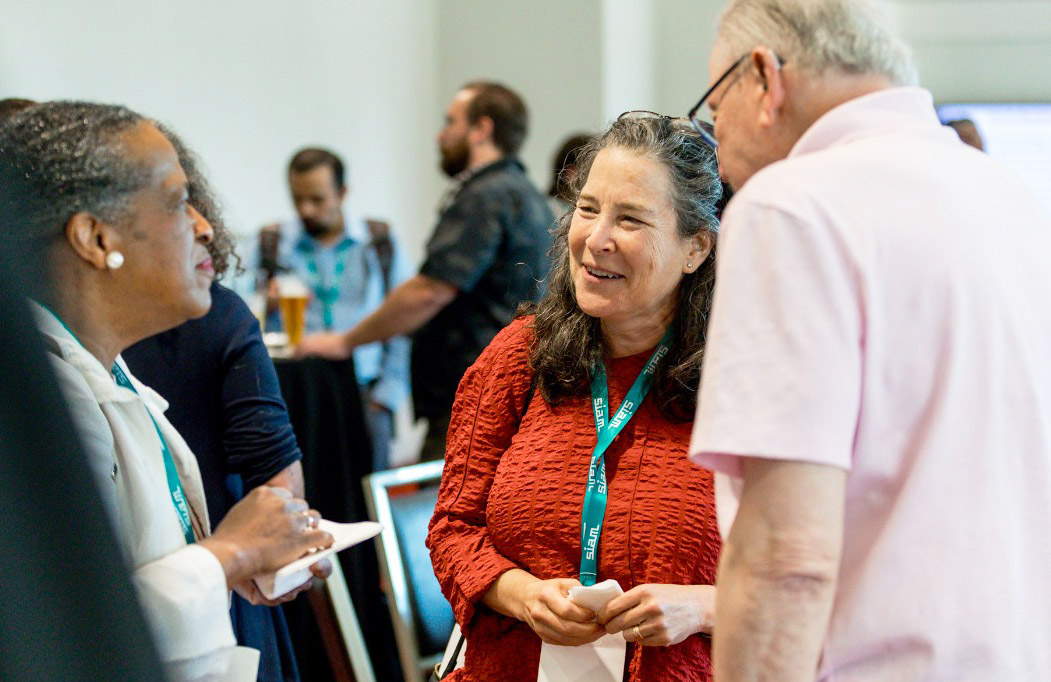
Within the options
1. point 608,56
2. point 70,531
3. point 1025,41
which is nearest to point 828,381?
point 70,531

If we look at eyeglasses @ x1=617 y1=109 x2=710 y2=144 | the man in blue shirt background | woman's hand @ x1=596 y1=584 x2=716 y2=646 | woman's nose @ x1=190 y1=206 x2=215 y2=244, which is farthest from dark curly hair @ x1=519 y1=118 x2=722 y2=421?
the man in blue shirt background

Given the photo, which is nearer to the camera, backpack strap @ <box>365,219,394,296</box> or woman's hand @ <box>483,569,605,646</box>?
woman's hand @ <box>483,569,605,646</box>

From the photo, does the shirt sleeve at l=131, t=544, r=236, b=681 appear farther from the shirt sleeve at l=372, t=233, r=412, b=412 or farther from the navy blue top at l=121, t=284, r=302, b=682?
the shirt sleeve at l=372, t=233, r=412, b=412

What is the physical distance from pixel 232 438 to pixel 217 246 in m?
0.33

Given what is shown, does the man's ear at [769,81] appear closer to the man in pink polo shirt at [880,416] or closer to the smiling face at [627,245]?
the man in pink polo shirt at [880,416]

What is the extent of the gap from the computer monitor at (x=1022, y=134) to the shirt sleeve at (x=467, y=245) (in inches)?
142

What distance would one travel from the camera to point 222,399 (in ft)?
6.14

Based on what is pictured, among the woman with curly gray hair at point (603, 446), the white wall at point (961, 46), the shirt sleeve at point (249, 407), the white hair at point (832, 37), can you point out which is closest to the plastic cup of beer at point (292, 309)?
the shirt sleeve at point (249, 407)

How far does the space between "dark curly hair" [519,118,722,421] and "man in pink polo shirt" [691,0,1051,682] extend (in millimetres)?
646

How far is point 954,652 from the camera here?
983 mm

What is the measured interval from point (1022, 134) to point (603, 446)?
5468mm

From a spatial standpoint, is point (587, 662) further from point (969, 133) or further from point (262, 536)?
point (969, 133)

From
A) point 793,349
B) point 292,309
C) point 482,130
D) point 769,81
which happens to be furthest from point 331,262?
point 793,349

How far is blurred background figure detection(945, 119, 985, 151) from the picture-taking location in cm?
233
